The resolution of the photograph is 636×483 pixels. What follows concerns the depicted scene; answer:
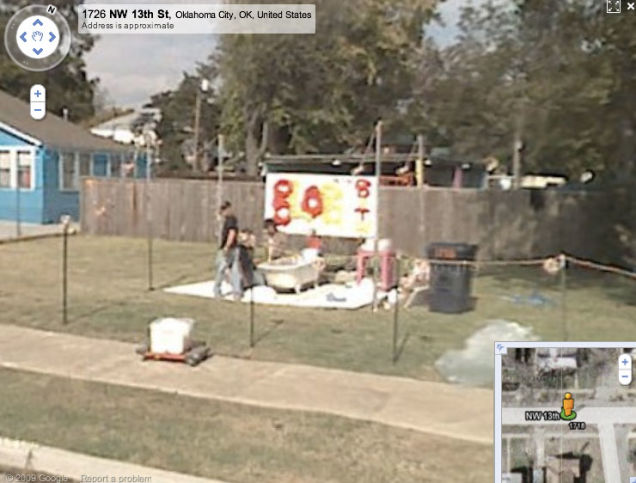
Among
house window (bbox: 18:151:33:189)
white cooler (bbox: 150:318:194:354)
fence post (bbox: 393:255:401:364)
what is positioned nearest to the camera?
white cooler (bbox: 150:318:194:354)

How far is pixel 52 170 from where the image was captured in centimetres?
1383

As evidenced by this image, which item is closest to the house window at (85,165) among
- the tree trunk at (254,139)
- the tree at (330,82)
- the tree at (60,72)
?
the tree trunk at (254,139)

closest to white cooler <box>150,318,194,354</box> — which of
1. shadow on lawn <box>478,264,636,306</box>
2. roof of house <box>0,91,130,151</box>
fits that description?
roof of house <box>0,91,130,151</box>

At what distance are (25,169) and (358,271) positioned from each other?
19.3 ft

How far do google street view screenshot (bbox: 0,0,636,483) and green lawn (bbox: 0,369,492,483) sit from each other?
20 millimetres

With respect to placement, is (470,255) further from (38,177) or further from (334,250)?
(38,177)

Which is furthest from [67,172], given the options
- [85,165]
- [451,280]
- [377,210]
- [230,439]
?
[230,439]

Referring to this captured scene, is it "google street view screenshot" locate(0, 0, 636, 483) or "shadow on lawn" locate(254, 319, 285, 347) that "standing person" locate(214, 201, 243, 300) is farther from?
"shadow on lawn" locate(254, 319, 285, 347)

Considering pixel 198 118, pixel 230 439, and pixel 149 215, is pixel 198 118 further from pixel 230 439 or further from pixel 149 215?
pixel 149 215

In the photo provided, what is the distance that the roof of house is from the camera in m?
5.48

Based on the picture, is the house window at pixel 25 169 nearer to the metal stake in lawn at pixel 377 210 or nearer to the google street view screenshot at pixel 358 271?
the google street view screenshot at pixel 358 271

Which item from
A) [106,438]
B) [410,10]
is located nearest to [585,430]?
[106,438]

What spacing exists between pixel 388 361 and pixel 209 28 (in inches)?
147

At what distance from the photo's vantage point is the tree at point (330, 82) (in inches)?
175
